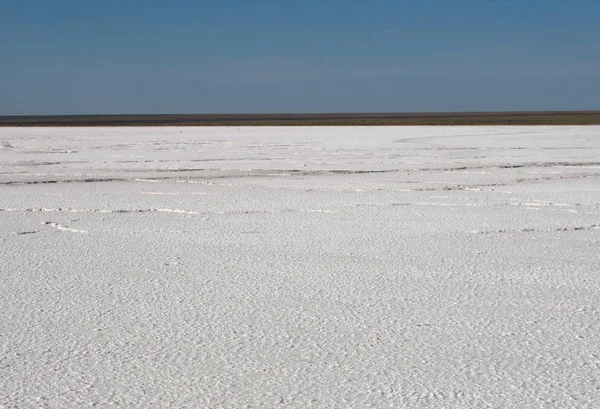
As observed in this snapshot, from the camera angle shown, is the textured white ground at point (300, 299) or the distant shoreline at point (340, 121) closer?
the textured white ground at point (300, 299)

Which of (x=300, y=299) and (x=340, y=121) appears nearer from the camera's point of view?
(x=300, y=299)

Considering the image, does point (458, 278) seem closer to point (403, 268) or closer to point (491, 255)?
point (403, 268)

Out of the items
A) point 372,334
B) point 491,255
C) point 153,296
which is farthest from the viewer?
point 491,255

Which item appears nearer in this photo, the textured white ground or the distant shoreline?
the textured white ground

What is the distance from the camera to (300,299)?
3.51 metres

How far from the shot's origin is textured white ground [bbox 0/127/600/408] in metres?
2.44

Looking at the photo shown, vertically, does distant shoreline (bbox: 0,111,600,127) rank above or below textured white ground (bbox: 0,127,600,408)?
below

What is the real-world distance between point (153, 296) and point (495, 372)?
1549 mm

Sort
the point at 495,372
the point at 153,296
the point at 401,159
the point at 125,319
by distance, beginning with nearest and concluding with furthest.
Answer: the point at 495,372 → the point at 125,319 → the point at 153,296 → the point at 401,159

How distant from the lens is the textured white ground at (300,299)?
2443mm

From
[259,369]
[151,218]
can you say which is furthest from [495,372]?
[151,218]

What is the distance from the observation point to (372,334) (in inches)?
117

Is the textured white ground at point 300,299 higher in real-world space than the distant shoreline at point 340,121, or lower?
higher

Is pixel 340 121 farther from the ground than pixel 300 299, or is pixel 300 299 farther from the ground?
pixel 300 299
